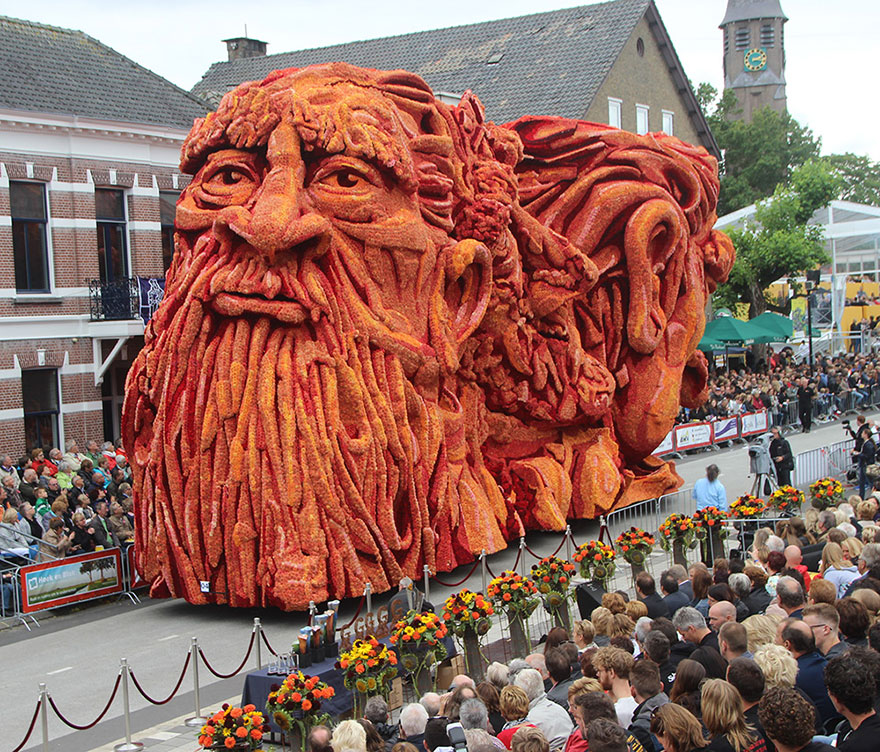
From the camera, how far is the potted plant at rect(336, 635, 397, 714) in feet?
36.1

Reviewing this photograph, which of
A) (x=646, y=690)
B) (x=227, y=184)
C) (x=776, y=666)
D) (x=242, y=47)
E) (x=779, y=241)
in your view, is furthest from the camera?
(x=242, y=47)

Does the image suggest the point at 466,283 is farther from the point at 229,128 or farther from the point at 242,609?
the point at 242,609

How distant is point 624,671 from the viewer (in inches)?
312

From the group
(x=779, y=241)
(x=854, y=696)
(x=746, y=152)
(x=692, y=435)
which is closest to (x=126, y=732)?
(x=854, y=696)

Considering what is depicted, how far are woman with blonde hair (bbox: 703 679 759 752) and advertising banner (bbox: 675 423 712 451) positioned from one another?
22808 millimetres

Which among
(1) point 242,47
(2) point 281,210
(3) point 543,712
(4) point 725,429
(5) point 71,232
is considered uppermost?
→ (1) point 242,47

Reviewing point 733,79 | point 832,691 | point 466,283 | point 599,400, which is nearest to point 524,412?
point 599,400

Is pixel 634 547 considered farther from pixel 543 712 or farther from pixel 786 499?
pixel 543 712

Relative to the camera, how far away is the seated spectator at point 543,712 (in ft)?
25.7

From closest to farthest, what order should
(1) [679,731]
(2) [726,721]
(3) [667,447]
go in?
(1) [679,731] < (2) [726,721] < (3) [667,447]

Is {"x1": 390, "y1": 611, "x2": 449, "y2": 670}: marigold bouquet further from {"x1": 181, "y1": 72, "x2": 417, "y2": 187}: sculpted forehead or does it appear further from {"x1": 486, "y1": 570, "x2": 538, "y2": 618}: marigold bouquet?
{"x1": 181, "y1": 72, "x2": 417, "y2": 187}: sculpted forehead

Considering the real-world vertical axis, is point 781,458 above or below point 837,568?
above

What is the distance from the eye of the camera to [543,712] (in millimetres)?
7957

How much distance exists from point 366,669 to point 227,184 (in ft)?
25.6
